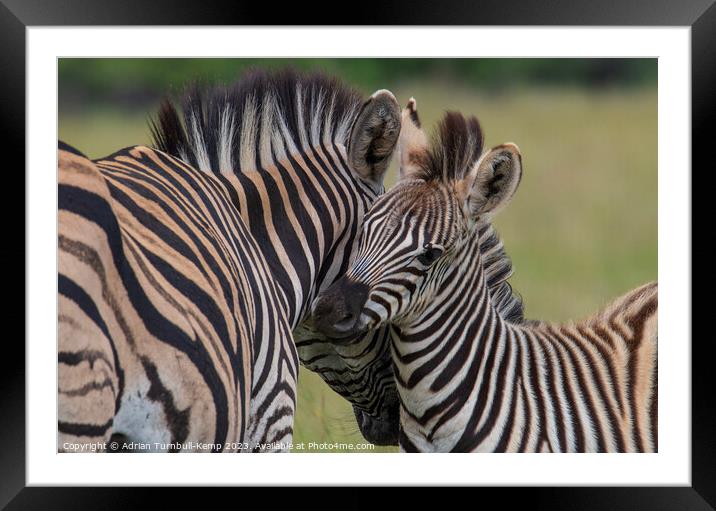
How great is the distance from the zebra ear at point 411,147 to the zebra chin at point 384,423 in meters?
1.29

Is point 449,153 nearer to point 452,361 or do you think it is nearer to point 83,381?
point 452,361

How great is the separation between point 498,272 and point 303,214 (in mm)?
1083

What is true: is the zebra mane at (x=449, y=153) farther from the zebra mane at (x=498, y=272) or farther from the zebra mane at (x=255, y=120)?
the zebra mane at (x=255, y=120)

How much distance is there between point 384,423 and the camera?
196 inches

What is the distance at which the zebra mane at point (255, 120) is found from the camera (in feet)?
14.5

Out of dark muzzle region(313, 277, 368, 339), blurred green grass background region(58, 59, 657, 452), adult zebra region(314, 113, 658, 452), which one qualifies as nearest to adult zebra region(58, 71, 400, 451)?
dark muzzle region(313, 277, 368, 339)

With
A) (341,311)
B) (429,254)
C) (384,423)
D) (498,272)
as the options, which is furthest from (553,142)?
(341,311)

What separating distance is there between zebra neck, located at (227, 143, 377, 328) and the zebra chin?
2.45ft
